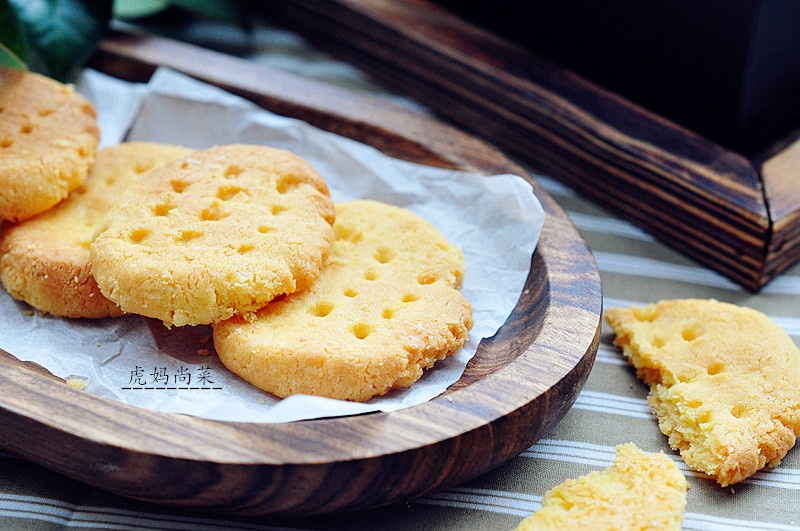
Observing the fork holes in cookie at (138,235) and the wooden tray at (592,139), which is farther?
the wooden tray at (592,139)

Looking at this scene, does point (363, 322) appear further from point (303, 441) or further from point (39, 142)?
point (39, 142)

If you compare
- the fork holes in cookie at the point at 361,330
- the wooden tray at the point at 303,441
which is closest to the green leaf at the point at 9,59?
the wooden tray at the point at 303,441

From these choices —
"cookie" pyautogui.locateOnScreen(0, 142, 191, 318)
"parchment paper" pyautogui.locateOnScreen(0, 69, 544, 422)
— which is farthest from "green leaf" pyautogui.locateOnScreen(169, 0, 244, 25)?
"cookie" pyautogui.locateOnScreen(0, 142, 191, 318)

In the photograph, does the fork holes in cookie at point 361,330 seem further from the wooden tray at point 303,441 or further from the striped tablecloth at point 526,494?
the striped tablecloth at point 526,494

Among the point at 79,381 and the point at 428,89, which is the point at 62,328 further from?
the point at 428,89

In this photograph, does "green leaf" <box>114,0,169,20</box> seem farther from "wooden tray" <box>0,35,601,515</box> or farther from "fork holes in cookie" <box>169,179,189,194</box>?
"wooden tray" <box>0,35,601,515</box>

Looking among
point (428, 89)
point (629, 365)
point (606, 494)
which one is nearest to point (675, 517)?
point (606, 494)
